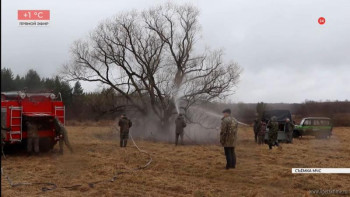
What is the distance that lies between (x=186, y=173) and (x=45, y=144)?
18.8 feet

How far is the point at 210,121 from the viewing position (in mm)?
19703

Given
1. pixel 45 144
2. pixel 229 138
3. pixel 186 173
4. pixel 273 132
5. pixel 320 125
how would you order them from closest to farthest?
1. pixel 186 173
2. pixel 229 138
3. pixel 320 125
4. pixel 45 144
5. pixel 273 132

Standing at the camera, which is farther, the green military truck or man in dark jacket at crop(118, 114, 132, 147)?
man in dark jacket at crop(118, 114, 132, 147)

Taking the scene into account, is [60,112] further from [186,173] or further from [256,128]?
[256,128]

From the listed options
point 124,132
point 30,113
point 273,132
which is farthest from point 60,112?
point 273,132

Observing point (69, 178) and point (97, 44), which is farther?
point (97, 44)

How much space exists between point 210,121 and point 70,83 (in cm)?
850

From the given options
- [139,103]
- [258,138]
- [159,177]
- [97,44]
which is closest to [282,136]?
[258,138]

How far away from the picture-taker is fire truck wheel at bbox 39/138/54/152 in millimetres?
11570

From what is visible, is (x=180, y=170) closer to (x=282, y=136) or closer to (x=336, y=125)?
(x=336, y=125)

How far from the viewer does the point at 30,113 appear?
10.7 m
